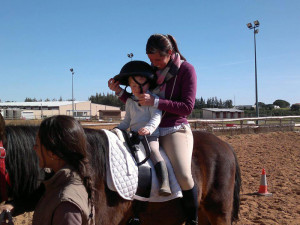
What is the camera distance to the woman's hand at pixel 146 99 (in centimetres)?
229

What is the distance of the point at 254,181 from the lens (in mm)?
7215

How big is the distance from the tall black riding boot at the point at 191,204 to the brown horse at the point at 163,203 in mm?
60

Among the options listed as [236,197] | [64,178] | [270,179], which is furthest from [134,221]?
[270,179]

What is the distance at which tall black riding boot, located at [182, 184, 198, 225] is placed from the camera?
8.14 feet

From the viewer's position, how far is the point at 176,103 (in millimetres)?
2406

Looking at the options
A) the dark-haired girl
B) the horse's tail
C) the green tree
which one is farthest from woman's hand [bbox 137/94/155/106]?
the green tree

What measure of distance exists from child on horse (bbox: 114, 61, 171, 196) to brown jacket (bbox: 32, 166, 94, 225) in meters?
1.00

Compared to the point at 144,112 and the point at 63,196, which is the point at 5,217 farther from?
the point at 144,112

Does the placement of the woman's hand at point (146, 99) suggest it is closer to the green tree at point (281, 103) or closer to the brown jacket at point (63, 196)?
the brown jacket at point (63, 196)

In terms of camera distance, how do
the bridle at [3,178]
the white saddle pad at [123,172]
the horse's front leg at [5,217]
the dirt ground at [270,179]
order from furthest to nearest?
the dirt ground at [270,179] → the white saddle pad at [123,172] → the bridle at [3,178] → the horse's front leg at [5,217]

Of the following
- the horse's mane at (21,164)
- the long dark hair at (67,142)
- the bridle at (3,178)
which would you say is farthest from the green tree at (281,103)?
the long dark hair at (67,142)

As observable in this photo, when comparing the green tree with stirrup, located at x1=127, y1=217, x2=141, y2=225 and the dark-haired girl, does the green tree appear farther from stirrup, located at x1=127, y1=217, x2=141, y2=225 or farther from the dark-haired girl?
the dark-haired girl

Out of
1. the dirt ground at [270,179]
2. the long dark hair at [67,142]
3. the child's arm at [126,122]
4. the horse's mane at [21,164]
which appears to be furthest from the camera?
the dirt ground at [270,179]

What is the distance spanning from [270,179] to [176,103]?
6.11 meters
